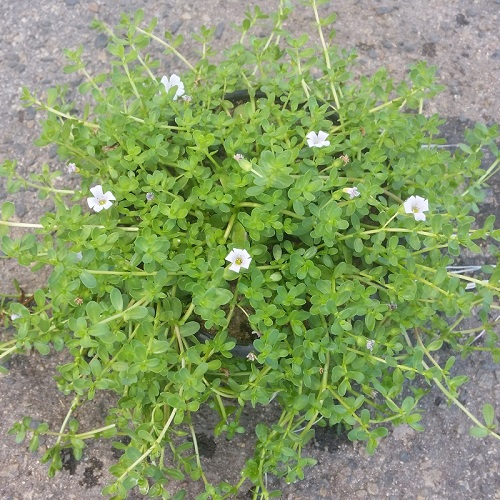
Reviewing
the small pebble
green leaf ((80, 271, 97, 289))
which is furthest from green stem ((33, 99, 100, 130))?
the small pebble

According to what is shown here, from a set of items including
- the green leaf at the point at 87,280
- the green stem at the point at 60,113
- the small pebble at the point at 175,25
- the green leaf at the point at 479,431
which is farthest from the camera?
the small pebble at the point at 175,25

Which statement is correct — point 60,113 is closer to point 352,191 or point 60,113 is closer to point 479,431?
point 352,191

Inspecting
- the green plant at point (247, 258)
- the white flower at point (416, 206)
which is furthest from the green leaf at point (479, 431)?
the white flower at point (416, 206)

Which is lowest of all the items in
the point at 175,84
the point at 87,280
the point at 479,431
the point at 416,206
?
the point at 479,431

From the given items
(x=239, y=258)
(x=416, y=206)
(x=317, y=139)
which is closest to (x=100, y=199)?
→ (x=239, y=258)

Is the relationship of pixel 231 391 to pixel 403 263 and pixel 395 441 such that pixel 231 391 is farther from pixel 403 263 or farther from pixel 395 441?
pixel 395 441

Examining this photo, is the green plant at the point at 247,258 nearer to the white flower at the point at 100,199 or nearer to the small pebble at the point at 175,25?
the white flower at the point at 100,199

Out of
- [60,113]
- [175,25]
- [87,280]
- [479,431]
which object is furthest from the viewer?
[175,25]
